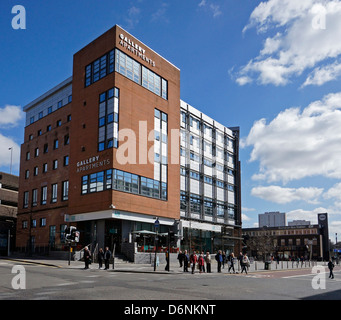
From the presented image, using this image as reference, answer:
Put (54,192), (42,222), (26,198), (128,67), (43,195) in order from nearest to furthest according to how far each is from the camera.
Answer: (128,67) < (54,192) < (42,222) < (43,195) < (26,198)

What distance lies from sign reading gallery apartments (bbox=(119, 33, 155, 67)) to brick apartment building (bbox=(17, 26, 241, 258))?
0.12 meters

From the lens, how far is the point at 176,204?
168 ft

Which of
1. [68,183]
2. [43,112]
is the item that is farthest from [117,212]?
[43,112]

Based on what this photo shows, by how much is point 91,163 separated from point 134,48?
14.7m

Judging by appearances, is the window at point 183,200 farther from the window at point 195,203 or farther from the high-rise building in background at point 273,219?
the high-rise building in background at point 273,219

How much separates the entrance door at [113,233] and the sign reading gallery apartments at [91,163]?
20.6ft

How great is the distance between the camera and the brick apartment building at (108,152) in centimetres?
4350

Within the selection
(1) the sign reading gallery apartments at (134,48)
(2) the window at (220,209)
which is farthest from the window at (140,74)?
(2) the window at (220,209)

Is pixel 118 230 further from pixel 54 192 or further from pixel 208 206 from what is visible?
pixel 208 206

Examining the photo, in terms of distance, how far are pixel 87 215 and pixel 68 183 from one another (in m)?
6.35

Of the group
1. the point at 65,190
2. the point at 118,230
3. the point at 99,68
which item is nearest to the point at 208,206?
the point at 118,230

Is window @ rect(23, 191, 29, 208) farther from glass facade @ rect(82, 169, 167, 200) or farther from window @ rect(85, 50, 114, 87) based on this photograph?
window @ rect(85, 50, 114, 87)

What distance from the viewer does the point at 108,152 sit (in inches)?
1684
